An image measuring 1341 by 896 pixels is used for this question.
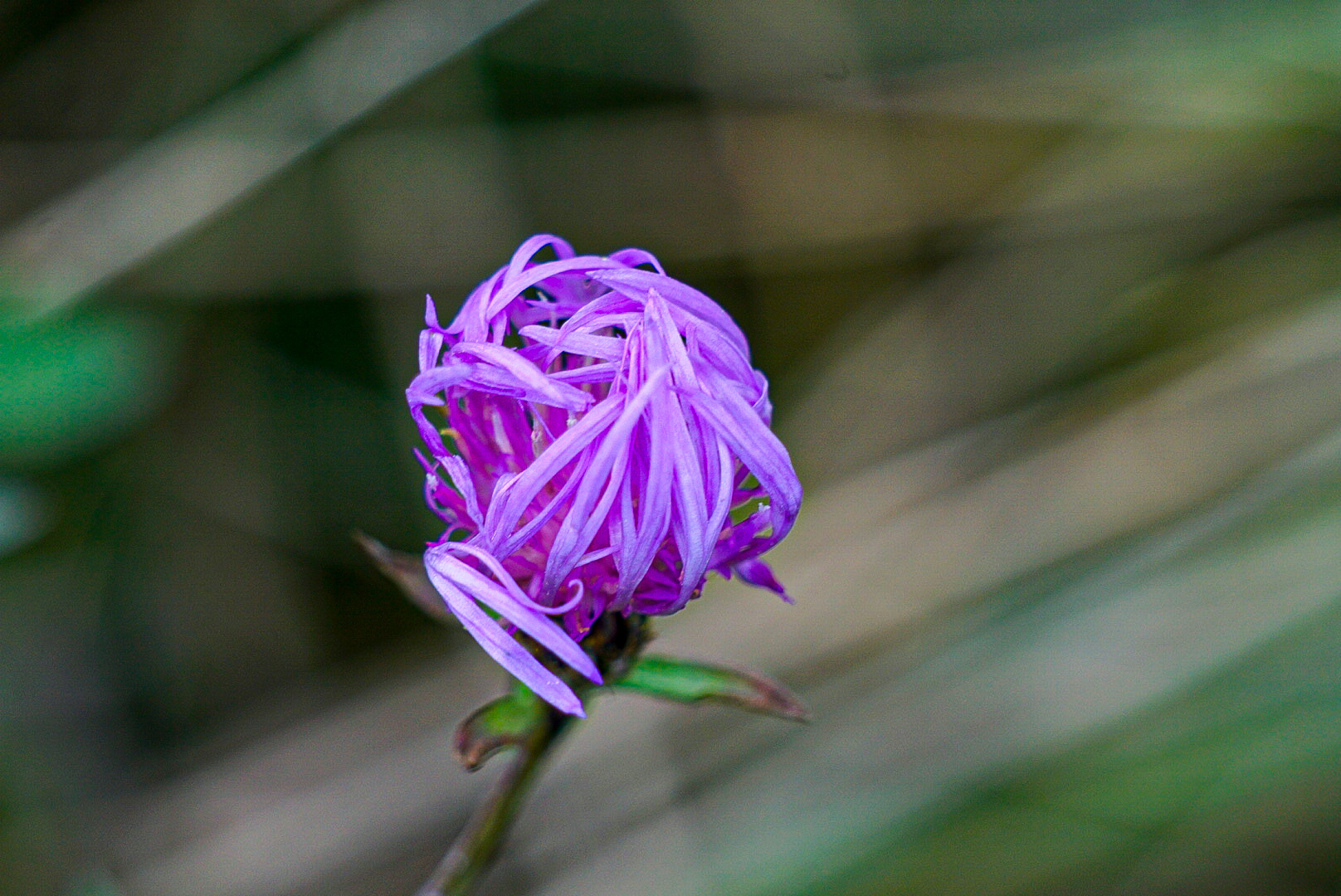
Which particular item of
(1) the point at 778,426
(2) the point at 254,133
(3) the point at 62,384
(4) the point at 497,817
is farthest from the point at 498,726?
(1) the point at 778,426

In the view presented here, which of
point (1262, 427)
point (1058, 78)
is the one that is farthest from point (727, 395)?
point (1058, 78)

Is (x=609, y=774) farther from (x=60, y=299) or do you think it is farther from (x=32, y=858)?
(x=60, y=299)

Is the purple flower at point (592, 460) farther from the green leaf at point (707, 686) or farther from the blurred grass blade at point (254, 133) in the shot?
the blurred grass blade at point (254, 133)

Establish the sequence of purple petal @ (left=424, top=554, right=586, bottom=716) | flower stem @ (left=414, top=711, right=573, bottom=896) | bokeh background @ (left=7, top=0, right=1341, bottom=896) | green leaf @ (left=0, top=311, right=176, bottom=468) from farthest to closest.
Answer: bokeh background @ (left=7, top=0, right=1341, bottom=896)
green leaf @ (left=0, top=311, right=176, bottom=468)
flower stem @ (left=414, top=711, right=573, bottom=896)
purple petal @ (left=424, top=554, right=586, bottom=716)

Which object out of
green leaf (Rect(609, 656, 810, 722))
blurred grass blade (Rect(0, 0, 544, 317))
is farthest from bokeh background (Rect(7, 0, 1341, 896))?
green leaf (Rect(609, 656, 810, 722))

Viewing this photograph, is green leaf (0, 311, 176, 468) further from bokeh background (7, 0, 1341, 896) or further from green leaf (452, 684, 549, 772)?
green leaf (452, 684, 549, 772)

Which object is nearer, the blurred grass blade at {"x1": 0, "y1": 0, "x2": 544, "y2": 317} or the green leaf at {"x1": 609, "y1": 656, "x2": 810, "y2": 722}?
the green leaf at {"x1": 609, "y1": 656, "x2": 810, "y2": 722}
